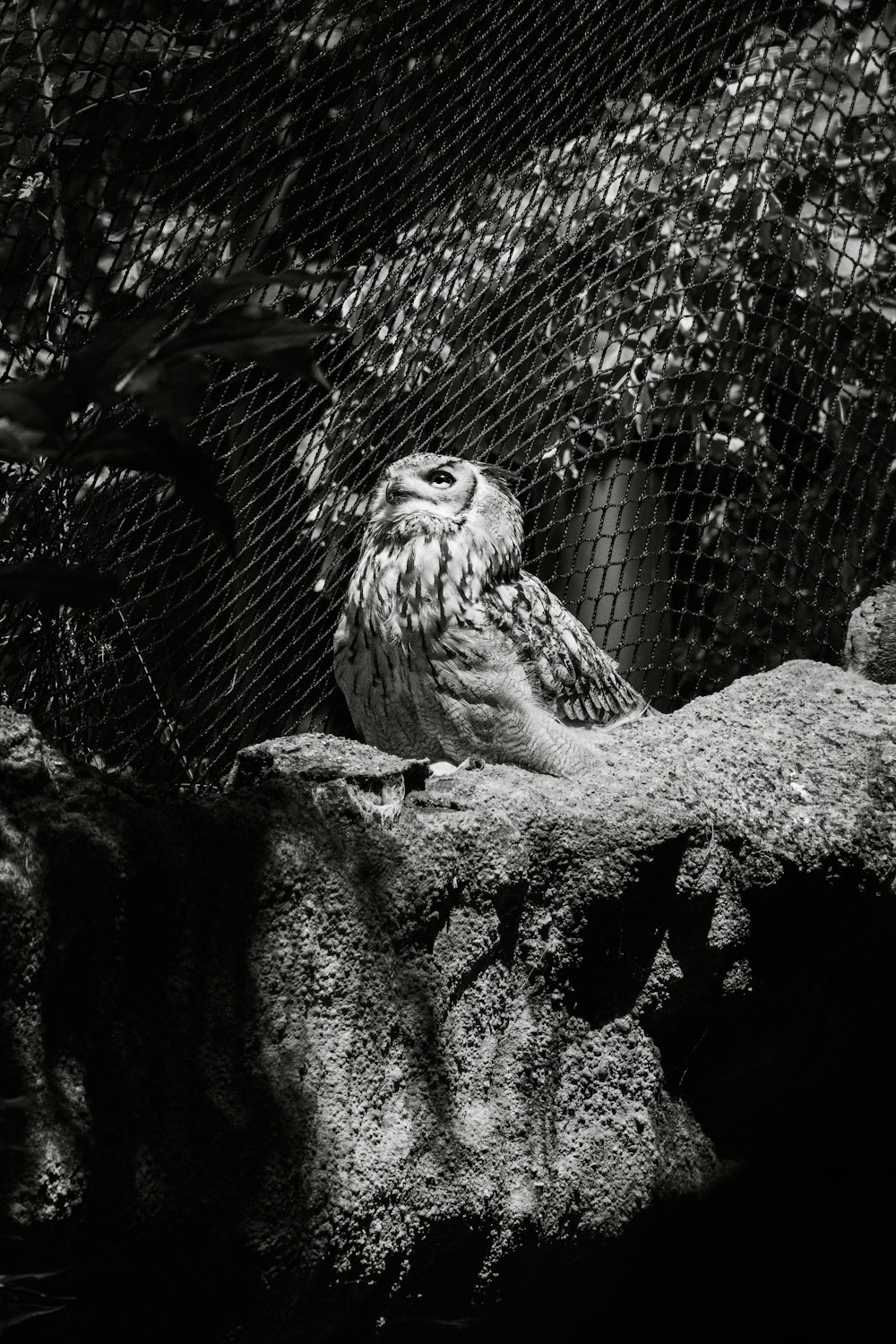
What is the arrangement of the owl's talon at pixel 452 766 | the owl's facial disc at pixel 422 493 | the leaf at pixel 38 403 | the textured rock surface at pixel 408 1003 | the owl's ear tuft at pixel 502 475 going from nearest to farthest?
the leaf at pixel 38 403
the textured rock surface at pixel 408 1003
the owl's talon at pixel 452 766
the owl's facial disc at pixel 422 493
the owl's ear tuft at pixel 502 475

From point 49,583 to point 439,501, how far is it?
2070 mm

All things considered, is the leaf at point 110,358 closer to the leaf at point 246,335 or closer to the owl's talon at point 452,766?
the leaf at point 246,335

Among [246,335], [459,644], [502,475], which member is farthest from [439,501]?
[246,335]

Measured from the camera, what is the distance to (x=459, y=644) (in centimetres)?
261

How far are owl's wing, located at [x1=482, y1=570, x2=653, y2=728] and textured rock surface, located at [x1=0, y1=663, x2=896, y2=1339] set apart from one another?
49 cm

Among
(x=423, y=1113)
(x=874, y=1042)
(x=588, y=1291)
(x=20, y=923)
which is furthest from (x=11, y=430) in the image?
(x=874, y=1042)

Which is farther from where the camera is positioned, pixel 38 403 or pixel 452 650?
pixel 452 650

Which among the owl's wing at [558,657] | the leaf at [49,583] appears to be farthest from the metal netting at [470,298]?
the leaf at [49,583]

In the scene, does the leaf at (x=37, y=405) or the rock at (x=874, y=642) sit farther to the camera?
the rock at (x=874, y=642)

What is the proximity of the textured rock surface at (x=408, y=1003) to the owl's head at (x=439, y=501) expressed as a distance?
80 cm

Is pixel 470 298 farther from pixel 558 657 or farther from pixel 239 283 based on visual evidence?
pixel 239 283

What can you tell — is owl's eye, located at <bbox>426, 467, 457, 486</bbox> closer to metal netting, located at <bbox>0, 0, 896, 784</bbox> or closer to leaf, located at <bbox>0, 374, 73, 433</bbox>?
metal netting, located at <bbox>0, 0, 896, 784</bbox>

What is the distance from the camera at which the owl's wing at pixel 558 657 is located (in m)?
2.65

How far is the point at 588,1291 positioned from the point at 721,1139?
0.35 metres
